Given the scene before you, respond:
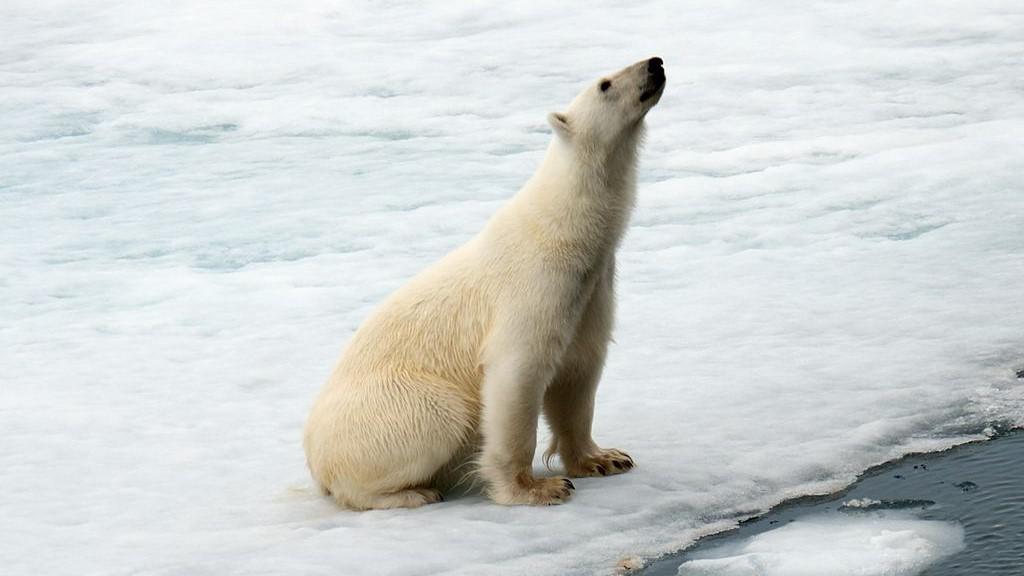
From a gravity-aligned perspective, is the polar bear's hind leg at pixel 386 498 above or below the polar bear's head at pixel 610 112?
below

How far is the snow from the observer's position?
392 centimetres

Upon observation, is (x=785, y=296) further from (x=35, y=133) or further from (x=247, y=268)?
(x=35, y=133)

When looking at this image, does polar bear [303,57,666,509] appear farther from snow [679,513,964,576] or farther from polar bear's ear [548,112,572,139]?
snow [679,513,964,576]

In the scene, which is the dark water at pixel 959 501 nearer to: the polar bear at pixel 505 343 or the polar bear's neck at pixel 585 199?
the polar bear at pixel 505 343

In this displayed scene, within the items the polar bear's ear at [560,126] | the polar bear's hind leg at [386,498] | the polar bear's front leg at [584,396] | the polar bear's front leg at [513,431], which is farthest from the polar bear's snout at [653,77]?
the polar bear's hind leg at [386,498]

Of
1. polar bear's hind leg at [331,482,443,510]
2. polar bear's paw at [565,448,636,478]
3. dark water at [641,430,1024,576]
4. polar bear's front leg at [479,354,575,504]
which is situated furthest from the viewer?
polar bear's paw at [565,448,636,478]

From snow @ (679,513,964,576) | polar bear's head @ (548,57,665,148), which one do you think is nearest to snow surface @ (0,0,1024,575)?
snow @ (679,513,964,576)

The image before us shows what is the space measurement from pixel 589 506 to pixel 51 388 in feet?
10.5

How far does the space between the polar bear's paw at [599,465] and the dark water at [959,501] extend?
658mm

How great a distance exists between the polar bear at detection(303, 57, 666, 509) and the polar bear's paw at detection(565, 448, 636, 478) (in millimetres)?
176

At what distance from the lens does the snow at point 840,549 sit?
3.92 metres

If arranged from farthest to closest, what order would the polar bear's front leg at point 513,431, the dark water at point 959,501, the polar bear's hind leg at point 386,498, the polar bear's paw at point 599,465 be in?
the polar bear's paw at point 599,465 < the polar bear's hind leg at point 386,498 < the polar bear's front leg at point 513,431 < the dark water at point 959,501

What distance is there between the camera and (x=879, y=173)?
929 cm

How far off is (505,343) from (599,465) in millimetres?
651
